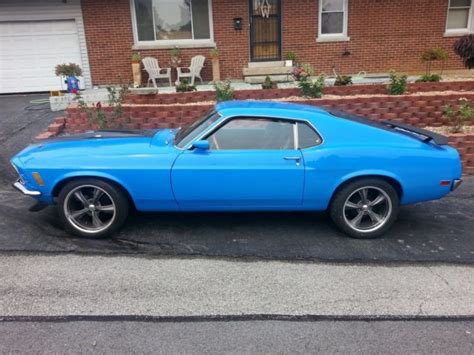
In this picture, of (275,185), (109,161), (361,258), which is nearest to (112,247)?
(109,161)

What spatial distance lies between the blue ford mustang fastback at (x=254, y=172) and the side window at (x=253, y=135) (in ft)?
0.03

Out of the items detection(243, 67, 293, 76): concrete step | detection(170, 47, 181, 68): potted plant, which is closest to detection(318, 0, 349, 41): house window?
detection(243, 67, 293, 76): concrete step

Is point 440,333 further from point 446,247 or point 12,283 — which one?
point 12,283

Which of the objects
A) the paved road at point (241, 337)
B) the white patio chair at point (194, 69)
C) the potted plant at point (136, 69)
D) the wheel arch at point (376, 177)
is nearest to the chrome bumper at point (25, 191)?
the paved road at point (241, 337)

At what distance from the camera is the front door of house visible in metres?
12.7

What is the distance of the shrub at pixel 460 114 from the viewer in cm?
718

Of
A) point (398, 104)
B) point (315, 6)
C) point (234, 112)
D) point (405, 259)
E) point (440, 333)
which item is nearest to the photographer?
point (440, 333)

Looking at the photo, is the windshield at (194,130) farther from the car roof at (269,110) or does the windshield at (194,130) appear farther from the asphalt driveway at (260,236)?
the asphalt driveway at (260,236)

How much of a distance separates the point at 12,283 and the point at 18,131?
5844 millimetres

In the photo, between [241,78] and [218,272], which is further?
[241,78]

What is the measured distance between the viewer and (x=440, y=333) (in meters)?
3.03

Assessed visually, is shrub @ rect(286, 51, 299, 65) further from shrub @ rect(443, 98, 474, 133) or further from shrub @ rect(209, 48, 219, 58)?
shrub @ rect(443, 98, 474, 133)

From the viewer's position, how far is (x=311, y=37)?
1295cm

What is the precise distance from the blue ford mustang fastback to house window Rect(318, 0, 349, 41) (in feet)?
31.0
